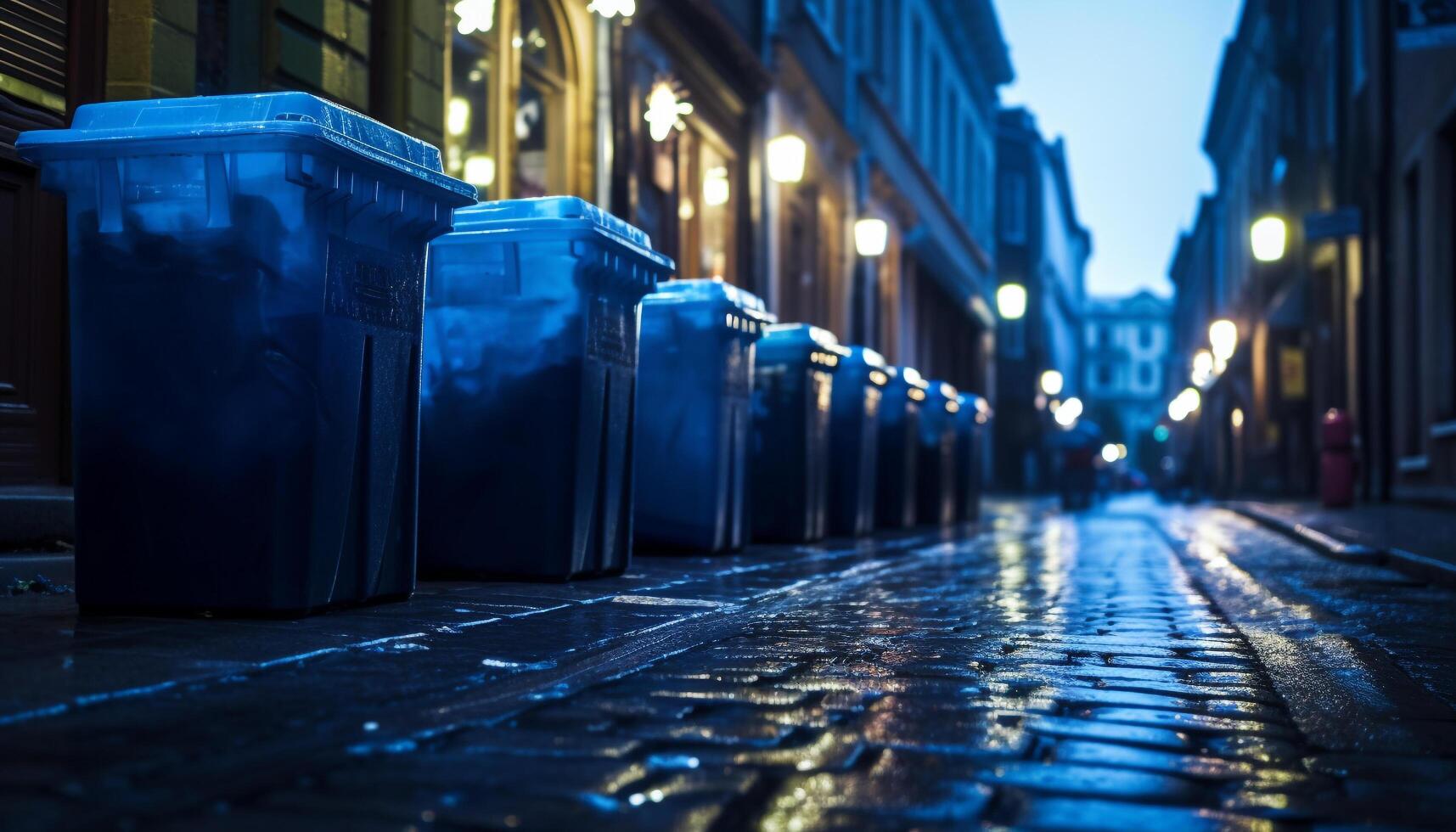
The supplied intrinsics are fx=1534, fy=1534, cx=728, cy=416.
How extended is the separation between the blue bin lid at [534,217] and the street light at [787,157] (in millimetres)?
10247

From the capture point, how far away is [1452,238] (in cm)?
1689

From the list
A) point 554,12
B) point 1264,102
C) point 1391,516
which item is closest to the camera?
point 554,12

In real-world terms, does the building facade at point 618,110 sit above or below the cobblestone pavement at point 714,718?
above

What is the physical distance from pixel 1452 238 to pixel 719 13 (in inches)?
332

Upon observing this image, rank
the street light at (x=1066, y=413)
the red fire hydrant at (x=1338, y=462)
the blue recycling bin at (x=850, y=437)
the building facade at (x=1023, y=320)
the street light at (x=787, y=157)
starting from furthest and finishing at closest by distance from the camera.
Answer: the street light at (x=1066, y=413)
the building facade at (x=1023, y=320)
the red fire hydrant at (x=1338, y=462)
the street light at (x=787, y=157)
the blue recycling bin at (x=850, y=437)

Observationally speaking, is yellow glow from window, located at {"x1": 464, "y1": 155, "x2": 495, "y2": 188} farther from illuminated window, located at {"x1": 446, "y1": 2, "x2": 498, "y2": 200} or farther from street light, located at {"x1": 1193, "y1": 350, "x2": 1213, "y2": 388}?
street light, located at {"x1": 1193, "y1": 350, "x2": 1213, "y2": 388}

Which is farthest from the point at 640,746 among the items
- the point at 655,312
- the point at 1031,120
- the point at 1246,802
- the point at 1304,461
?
the point at 1031,120

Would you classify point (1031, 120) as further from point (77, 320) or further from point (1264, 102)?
point (77, 320)

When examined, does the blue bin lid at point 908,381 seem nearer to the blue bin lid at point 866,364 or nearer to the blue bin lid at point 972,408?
the blue bin lid at point 866,364

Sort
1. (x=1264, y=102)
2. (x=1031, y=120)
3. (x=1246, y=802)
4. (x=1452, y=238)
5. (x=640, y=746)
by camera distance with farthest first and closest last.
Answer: (x=1031, y=120) < (x=1264, y=102) < (x=1452, y=238) < (x=640, y=746) < (x=1246, y=802)

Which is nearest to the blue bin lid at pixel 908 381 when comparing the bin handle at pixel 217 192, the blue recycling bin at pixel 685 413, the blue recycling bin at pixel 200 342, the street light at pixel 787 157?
the street light at pixel 787 157

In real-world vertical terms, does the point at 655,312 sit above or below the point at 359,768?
above

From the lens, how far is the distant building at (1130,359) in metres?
114

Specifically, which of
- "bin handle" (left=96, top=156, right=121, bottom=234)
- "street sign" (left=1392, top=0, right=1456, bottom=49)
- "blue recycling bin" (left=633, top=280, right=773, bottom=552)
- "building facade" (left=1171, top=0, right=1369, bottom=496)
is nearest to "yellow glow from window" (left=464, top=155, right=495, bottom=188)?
"blue recycling bin" (left=633, top=280, right=773, bottom=552)
